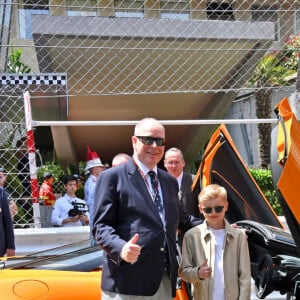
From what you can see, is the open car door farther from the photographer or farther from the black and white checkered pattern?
the black and white checkered pattern

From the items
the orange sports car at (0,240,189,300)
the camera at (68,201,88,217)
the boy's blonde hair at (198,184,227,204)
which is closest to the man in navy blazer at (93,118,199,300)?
the boy's blonde hair at (198,184,227,204)

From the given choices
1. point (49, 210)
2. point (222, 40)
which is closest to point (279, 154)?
point (49, 210)

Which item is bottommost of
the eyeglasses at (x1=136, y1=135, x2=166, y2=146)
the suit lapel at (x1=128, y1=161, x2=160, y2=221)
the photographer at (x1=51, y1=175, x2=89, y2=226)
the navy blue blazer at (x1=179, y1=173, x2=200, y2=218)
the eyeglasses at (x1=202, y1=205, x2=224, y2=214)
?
the photographer at (x1=51, y1=175, x2=89, y2=226)

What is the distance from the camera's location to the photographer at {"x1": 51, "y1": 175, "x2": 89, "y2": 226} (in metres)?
6.19

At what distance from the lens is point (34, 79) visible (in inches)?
301

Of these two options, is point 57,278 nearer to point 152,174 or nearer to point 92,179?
point 152,174

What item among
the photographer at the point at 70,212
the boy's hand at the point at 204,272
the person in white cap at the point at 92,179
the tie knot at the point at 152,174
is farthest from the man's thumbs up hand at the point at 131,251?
the photographer at the point at 70,212

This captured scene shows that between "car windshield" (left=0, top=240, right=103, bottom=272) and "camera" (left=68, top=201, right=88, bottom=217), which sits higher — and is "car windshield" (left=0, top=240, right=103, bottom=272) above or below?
above

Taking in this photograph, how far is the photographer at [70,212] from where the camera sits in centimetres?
619

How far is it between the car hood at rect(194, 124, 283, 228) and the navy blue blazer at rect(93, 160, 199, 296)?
1147 millimetres

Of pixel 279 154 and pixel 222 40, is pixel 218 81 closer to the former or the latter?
pixel 222 40

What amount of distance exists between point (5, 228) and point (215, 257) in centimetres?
265

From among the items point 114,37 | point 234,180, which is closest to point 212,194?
point 234,180

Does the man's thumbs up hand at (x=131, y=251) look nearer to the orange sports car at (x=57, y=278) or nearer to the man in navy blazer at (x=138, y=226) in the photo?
the man in navy blazer at (x=138, y=226)
